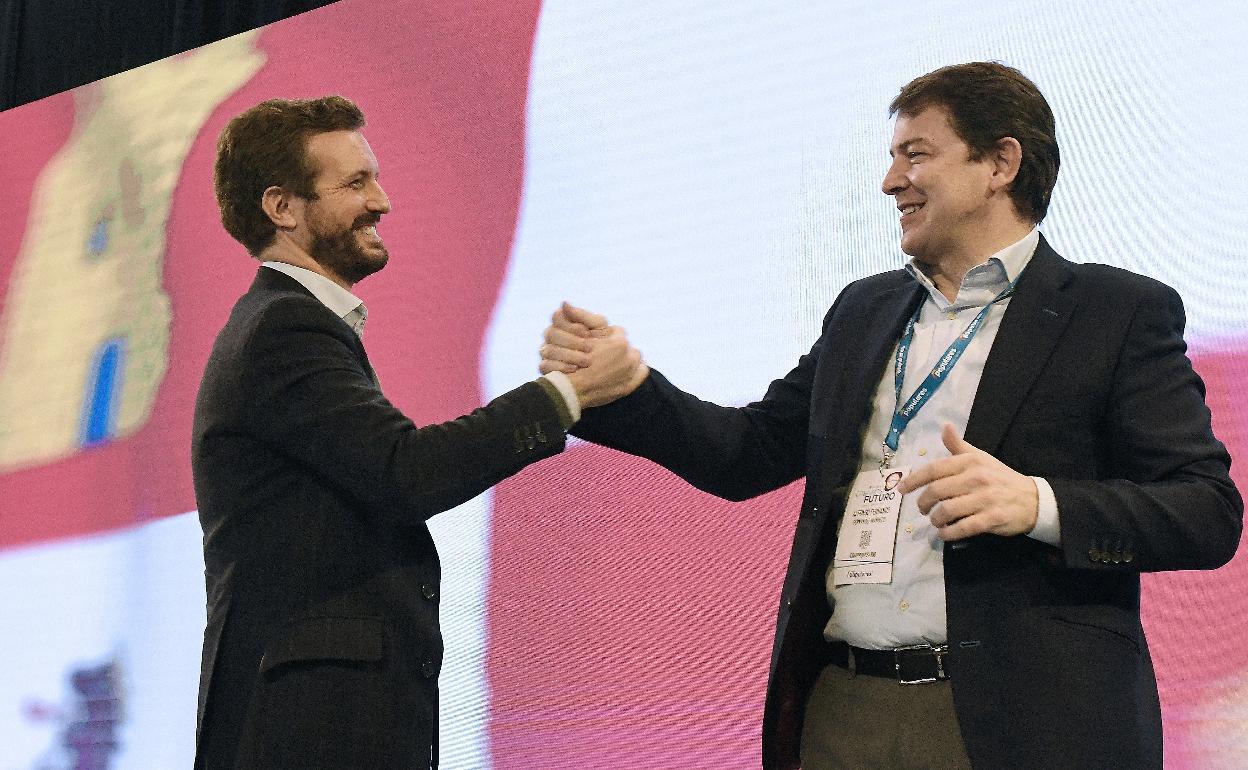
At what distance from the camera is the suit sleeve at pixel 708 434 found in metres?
1.99

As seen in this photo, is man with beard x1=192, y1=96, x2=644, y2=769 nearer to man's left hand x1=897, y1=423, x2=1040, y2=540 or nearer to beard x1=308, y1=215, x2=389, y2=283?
beard x1=308, y1=215, x2=389, y2=283

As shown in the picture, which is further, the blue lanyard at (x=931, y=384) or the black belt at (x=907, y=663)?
the blue lanyard at (x=931, y=384)

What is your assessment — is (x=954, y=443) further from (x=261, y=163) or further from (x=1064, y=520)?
(x=261, y=163)

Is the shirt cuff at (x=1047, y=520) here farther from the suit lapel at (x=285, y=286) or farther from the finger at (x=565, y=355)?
the suit lapel at (x=285, y=286)

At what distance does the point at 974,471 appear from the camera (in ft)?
4.96

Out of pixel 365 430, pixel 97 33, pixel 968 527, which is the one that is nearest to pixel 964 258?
pixel 968 527

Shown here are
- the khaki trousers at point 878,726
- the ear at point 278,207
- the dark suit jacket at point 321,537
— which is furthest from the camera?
the ear at point 278,207

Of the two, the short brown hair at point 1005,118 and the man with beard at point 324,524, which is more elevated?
the short brown hair at point 1005,118

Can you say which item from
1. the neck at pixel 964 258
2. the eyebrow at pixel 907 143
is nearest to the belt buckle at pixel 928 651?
the neck at pixel 964 258

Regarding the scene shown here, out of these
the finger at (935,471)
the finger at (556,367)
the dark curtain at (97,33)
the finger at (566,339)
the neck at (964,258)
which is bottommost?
the finger at (935,471)

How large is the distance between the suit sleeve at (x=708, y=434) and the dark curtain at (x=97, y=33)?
2.72 meters

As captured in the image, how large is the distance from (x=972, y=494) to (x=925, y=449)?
0.25 m

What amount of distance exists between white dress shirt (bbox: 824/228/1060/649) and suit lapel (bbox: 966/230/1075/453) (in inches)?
1.4

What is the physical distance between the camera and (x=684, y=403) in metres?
2.02
